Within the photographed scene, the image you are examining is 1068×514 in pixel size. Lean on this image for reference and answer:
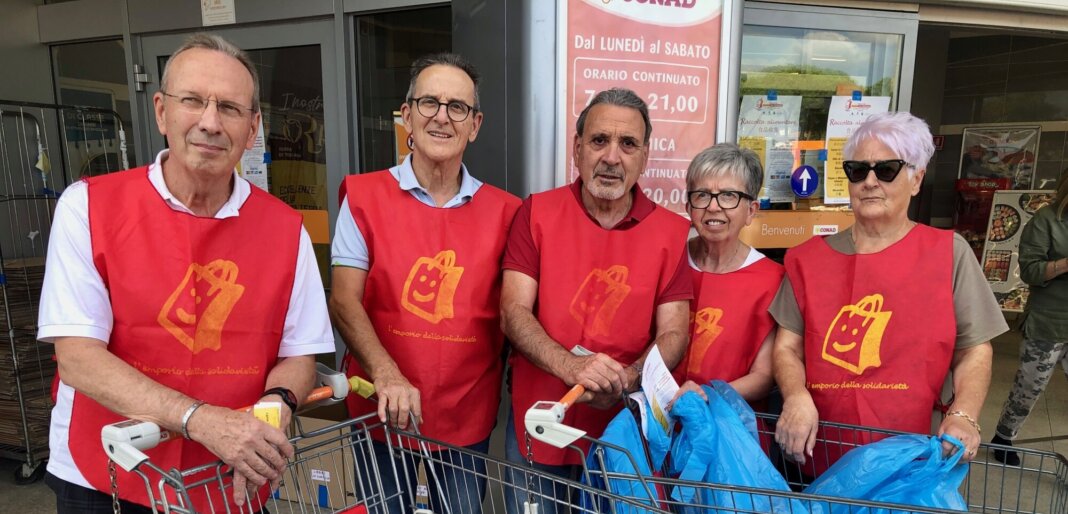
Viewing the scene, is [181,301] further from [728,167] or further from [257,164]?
[257,164]

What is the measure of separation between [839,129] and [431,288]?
2.66 meters

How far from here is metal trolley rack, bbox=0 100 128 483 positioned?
148 inches

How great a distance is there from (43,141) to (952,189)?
9909mm

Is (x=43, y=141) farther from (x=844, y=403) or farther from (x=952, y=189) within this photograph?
(x=952, y=189)

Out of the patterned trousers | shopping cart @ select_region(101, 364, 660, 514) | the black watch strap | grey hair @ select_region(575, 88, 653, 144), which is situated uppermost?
grey hair @ select_region(575, 88, 653, 144)

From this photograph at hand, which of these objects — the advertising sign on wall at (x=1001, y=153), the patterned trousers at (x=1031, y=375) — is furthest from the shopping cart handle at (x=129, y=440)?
the advertising sign on wall at (x=1001, y=153)

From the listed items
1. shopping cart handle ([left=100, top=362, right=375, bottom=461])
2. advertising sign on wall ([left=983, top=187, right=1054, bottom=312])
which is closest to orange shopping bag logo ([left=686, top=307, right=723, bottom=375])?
shopping cart handle ([left=100, top=362, right=375, bottom=461])

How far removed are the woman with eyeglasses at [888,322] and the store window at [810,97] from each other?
60.9 inches

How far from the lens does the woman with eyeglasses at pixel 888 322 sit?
178 centimetres

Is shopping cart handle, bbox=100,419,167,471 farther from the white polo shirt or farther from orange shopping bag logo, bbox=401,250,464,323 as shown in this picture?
orange shopping bag logo, bbox=401,250,464,323

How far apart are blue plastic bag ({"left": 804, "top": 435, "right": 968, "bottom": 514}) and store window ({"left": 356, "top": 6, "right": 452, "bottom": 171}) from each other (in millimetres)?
2606

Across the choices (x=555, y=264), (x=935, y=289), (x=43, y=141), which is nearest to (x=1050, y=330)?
(x=935, y=289)

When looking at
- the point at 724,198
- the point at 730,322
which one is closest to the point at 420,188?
the point at 724,198

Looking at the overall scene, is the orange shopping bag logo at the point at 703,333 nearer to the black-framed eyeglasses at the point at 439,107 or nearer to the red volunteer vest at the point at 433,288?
→ the red volunteer vest at the point at 433,288
